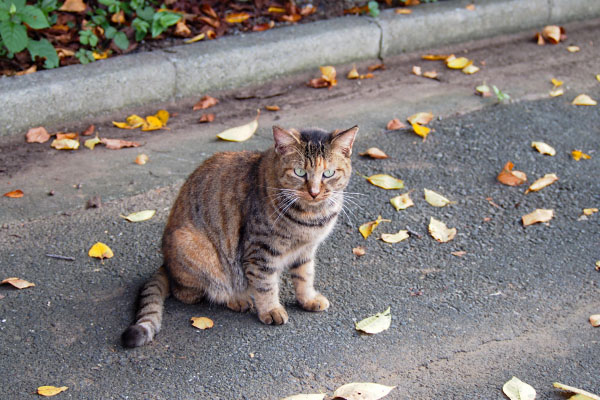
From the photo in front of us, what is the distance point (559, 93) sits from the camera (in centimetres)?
568

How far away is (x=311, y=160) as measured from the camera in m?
3.20

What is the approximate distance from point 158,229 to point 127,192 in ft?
1.53

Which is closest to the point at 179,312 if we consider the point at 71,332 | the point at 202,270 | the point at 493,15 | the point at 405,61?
the point at 202,270

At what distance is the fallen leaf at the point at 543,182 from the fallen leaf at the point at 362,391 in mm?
2120

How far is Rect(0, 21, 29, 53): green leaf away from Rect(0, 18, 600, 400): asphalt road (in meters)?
0.71

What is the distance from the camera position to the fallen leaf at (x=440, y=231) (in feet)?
13.2

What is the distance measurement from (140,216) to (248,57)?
80.2 inches

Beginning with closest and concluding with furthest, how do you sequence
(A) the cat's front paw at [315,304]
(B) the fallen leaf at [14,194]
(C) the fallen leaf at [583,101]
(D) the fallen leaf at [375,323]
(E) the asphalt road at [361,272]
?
1. (E) the asphalt road at [361,272]
2. (D) the fallen leaf at [375,323]
3. (A) the cat's front paw at [315,304]
4. (B) the fallen leaf at [14,194]
5. (C) the fallen leaf at [583,101]

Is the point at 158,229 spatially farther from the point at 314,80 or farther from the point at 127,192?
the point at 314,80

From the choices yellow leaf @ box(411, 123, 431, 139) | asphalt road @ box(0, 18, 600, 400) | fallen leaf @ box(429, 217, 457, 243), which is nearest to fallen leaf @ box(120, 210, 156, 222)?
asphalt road @ box(0, 18, 600, 400)

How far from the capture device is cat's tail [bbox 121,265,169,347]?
311 cm

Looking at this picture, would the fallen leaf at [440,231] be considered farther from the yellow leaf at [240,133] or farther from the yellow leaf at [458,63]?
the yellow leaf at [458,63]

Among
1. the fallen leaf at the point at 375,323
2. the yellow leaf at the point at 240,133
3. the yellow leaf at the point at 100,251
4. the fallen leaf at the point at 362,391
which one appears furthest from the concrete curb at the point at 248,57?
the fallen leaf at the point at 362,391

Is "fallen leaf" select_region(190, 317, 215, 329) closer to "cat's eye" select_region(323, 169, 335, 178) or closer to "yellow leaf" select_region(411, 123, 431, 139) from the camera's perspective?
"cat's eye" select_region(323, 169, 335, 178)
